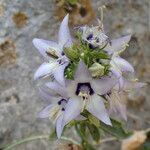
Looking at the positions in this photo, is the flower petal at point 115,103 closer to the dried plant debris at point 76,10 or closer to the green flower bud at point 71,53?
the green flower bud at point 71,53

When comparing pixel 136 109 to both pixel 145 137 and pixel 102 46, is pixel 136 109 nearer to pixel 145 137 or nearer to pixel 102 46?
pixel 145 137

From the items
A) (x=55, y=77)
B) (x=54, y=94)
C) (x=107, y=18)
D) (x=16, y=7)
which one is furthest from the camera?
(x=107, y=18)

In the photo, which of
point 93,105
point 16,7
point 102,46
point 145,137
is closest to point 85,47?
point 102,46

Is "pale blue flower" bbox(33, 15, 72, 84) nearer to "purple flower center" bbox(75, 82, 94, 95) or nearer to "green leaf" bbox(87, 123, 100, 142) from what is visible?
"purple flower center" bbox(75, 82, 94, 95)

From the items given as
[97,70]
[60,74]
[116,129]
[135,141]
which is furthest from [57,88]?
[135,141]

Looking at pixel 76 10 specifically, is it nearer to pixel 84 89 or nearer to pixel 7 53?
pixel 7 53
